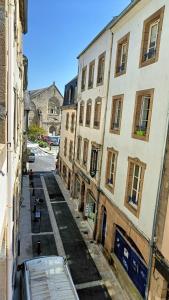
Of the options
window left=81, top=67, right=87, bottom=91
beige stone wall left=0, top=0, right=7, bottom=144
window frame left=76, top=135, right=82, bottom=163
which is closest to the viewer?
beige stone wall left=0, top=0, right=7, bottom=144

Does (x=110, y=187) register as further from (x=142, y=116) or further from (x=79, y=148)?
(x=79, y=148)

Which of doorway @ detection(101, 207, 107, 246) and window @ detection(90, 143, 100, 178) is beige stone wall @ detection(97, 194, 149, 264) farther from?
window @ detection(90, 143, 100, 178)

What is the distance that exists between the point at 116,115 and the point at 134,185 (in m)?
4.38

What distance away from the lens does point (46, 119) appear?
61375 millimetres

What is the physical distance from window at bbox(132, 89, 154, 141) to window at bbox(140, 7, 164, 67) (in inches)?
53.8

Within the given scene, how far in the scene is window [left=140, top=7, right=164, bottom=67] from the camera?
32.1 ft

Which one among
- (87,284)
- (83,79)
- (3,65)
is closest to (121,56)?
(83,79)

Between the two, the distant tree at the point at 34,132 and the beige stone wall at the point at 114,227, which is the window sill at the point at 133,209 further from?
the distant tree at the point at 34,132

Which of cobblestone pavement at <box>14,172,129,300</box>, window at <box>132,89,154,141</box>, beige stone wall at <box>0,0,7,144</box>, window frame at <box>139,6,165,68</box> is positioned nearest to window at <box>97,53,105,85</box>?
window frame at <box>139,6,165,68</box>

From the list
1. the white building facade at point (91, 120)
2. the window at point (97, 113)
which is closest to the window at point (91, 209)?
the white building facade at point (91, 120)

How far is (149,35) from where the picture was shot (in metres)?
10.9

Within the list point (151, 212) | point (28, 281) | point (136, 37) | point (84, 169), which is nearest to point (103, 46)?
point (136, 37)

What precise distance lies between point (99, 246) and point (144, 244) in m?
6.03

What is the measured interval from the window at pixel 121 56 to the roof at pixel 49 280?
9.78 meters
